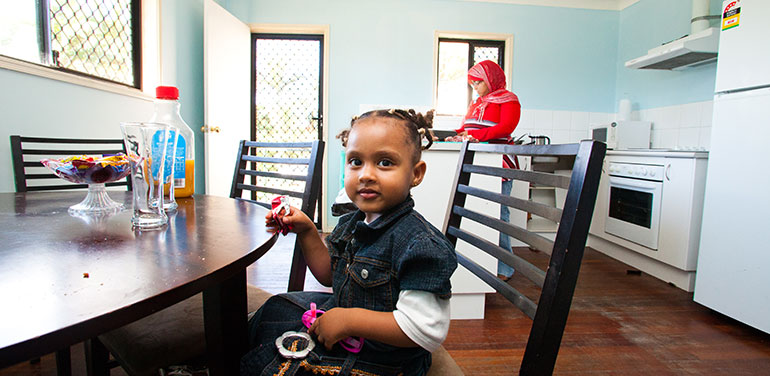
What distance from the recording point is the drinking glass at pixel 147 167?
26.1 inches

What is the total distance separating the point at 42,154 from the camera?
137 centimetres

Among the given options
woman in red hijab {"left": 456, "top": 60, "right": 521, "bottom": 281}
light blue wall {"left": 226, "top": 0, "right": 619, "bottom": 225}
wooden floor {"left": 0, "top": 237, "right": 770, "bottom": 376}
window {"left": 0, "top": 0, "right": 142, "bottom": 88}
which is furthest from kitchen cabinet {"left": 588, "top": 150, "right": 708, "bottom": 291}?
window {"left": 0, "top": 0, "right": 142, "bottom": 88}

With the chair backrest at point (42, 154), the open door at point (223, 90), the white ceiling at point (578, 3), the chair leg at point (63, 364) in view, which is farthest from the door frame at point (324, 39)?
the chair leg at point (63, 364)

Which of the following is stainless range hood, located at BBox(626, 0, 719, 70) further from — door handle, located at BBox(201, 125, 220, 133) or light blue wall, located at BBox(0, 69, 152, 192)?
light blue wall, located at BBox(0, 69, 152, 192)

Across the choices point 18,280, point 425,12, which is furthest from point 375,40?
point 18,280

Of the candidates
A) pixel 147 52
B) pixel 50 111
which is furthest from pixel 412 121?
pixel 147 52

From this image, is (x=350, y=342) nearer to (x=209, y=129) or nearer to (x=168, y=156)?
(x=168, y=156)

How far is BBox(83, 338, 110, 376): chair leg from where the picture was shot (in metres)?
0.91

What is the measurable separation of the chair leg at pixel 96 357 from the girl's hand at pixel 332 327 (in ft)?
2.13

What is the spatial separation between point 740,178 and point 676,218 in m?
0.65

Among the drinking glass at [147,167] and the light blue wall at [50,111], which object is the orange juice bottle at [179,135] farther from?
the light blue wall at [50,111]

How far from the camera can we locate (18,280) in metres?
0.41

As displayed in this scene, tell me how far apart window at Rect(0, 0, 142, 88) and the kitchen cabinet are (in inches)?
144

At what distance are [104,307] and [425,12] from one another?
406 centimetres
